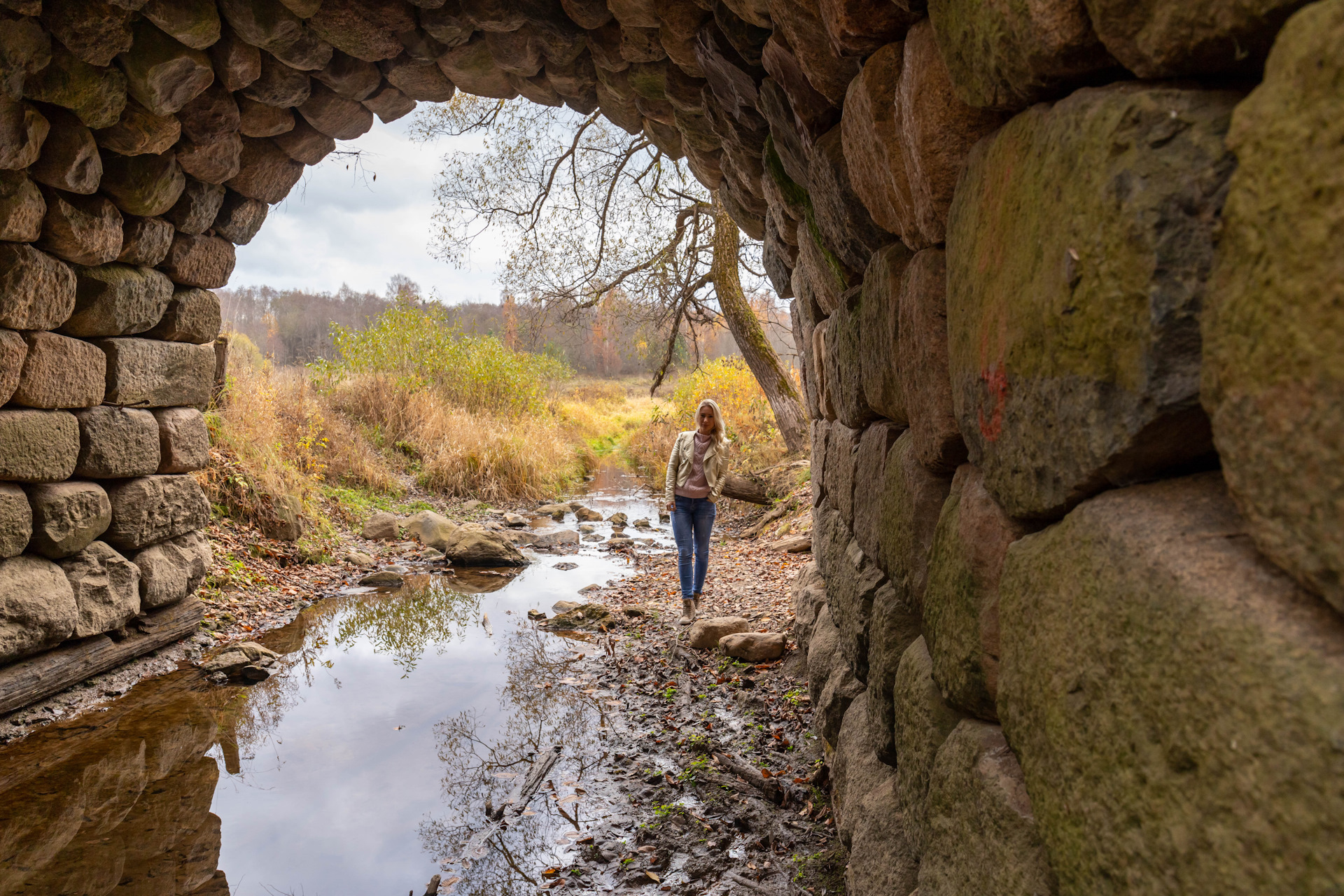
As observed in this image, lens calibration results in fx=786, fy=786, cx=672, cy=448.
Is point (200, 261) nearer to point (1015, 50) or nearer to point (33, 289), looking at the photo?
point (33, 289)

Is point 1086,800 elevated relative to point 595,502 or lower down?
elevated

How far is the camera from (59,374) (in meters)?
4.56

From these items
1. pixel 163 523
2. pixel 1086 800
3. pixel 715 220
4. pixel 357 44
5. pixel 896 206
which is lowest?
pixel 163 523

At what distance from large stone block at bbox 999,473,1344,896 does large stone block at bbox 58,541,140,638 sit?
5470 mm

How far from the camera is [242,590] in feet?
22.3

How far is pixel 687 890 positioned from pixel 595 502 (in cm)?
1076

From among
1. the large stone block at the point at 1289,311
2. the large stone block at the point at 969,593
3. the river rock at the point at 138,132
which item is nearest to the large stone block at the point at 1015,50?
the large stone block at the point at 1289,311

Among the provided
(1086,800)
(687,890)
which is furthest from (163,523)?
(1086,800)

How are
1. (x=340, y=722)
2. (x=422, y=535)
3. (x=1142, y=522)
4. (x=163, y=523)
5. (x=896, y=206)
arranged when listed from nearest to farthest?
(x=1142, y=522) < (x=896, y=206) < (x=340, y=722) < (x=163, y=523) < (x=422, y=535)

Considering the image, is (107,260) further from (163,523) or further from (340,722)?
(340,722)

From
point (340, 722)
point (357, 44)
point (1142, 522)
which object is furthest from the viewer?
point (340, 722)

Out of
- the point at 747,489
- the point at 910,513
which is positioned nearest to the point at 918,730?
the point at 910,513

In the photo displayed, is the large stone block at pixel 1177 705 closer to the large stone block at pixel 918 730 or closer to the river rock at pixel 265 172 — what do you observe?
the large stone block at pixel 918 730

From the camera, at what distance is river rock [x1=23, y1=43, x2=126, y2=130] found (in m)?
3.83
